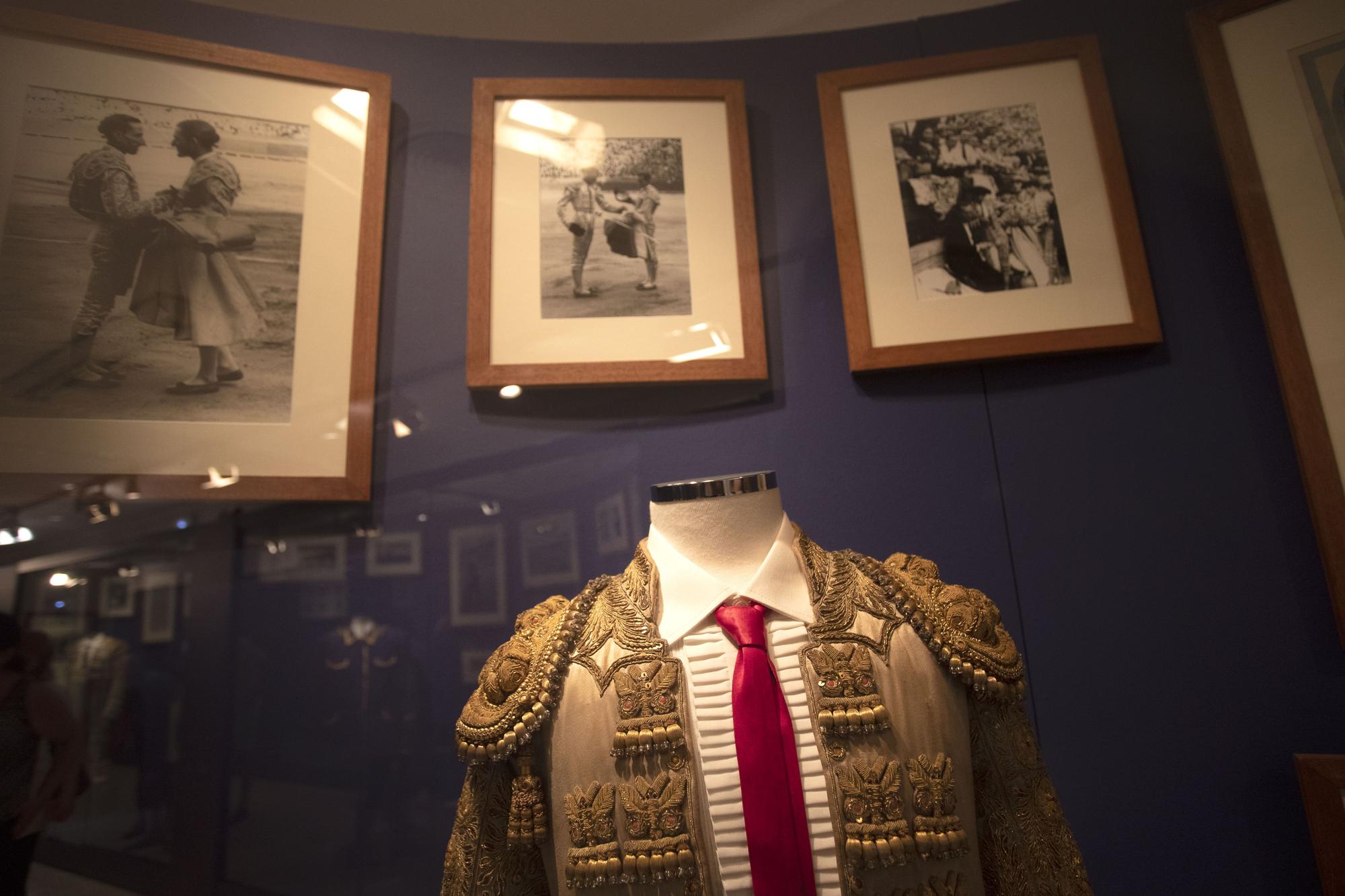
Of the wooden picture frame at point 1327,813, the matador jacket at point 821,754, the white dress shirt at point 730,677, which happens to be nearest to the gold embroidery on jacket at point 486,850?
the matador jacket at point 821,754

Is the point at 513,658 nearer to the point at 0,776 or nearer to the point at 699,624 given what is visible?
the point at 699,624

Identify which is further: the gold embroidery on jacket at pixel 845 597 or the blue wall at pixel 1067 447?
the blue wall at pixel 1067 447

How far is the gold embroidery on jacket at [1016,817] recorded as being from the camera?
48.1 inches

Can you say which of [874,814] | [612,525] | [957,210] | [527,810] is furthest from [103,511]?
[957,210]

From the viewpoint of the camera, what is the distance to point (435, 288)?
6.62 feet

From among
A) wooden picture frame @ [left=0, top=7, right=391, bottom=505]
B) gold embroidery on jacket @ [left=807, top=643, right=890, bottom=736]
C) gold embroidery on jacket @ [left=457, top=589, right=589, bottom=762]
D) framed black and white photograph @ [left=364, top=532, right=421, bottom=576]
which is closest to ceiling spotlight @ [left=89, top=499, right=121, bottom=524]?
wooden picture frame @ [left=0, top=7, right=391, bottom=505]

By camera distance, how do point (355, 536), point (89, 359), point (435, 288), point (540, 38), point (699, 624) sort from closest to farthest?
point (699, 624)
point (89, 359)
point (355, 536)
point (435, 288)
point (540, 38)

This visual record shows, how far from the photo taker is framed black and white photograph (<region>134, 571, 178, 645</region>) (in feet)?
5.53

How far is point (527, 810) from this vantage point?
118cm

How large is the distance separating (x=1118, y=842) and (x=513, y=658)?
1.39 m

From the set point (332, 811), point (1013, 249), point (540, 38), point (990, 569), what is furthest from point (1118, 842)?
point (540, 38)

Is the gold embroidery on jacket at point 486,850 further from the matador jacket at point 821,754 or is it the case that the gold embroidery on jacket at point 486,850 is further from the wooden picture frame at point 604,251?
the wooden picture frame at point 604,251

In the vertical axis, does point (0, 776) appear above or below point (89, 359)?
below

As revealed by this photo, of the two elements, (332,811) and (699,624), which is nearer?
(699,624)
